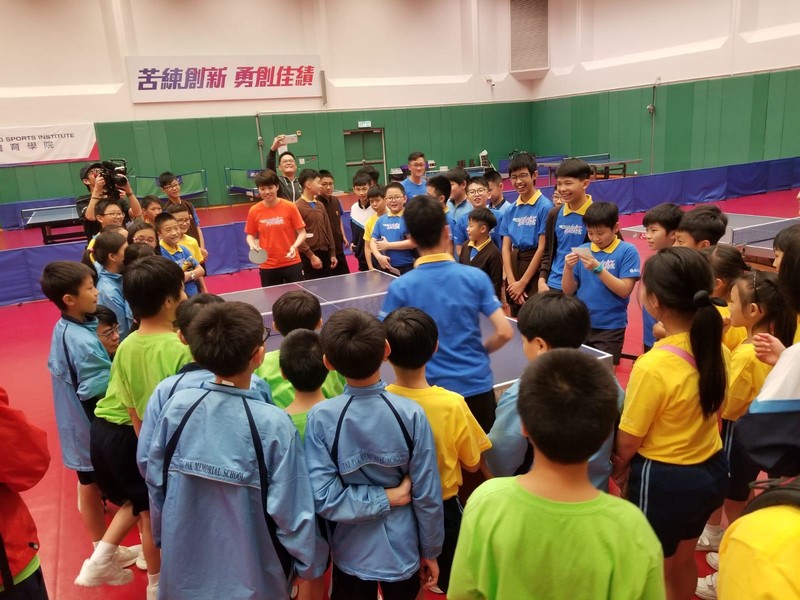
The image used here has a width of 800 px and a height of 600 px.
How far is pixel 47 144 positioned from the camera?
16.1 meters

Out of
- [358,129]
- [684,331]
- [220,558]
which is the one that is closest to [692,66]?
[358,129]

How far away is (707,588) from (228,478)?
225cm

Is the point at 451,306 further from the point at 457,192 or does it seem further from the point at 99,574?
the point at 457,192

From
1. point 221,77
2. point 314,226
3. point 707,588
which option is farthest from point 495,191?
point 221,77

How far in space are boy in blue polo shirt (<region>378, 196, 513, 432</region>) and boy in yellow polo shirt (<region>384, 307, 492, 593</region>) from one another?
1.88 ft

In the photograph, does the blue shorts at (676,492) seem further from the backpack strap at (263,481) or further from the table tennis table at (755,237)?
the table tennis table at (755,237)

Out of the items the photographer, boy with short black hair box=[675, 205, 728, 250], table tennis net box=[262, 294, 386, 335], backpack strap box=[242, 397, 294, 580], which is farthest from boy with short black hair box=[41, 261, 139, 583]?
boy with short black hair box=[675, 205, 728, 250]

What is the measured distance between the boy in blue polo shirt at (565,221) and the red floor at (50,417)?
1241 millimetres

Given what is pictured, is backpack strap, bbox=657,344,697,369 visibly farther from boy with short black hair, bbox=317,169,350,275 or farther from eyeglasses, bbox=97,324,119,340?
boy with short black hair, bbox=317,169,350,275

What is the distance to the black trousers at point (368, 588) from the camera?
2.15 meters

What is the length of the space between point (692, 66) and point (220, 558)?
20.9 m

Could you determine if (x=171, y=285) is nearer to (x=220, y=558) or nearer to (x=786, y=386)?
→ (x=220, y=558)

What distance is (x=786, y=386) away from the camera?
1.25 metres

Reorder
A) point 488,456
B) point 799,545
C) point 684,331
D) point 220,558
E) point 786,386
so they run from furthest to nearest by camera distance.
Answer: point 488,456 → point 684,331 → point 220,558 → point 786,386 → point 799,545
